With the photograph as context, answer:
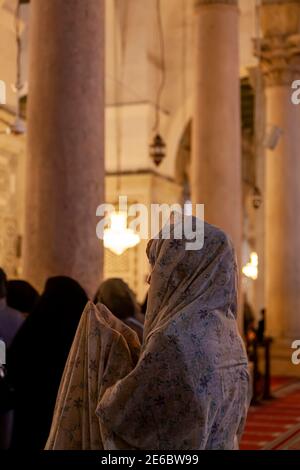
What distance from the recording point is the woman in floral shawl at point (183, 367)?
2420mm

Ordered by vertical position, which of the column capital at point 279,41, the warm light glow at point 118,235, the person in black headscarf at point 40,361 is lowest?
the person in black headscarf at point 40,361

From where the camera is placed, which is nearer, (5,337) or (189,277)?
(189,277)

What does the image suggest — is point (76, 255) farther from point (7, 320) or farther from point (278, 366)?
point (278, 366)

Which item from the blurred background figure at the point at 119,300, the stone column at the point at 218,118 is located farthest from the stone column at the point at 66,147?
the stone column at the point at 218,118

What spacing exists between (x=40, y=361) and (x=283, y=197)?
468 inches

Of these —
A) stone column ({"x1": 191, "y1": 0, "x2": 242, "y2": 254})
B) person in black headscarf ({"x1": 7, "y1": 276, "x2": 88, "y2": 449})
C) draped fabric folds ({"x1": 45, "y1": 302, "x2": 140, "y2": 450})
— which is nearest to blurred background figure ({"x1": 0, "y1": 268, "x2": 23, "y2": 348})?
person in black headscarf ({"x1": 7, "y1": 276, "x2": 88, "y2": 449})

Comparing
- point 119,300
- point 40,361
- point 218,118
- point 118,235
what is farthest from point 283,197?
point 40,361

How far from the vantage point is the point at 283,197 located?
1587cm

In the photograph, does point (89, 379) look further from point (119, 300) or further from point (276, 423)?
point (276, 423)

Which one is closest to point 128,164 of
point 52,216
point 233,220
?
point 233,220

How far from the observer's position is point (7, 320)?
5.18 meters

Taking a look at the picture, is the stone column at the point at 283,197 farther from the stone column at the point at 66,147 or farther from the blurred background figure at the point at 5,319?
the blurred background figure at the point at 5,319

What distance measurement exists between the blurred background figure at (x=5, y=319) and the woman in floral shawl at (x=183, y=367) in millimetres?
2601
